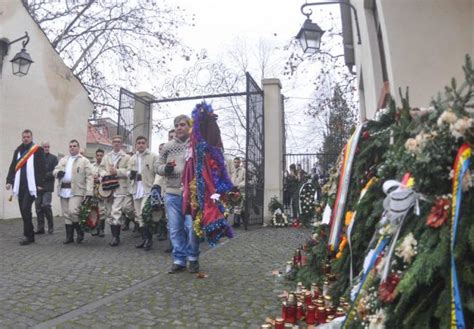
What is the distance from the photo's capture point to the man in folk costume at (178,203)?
568 cm

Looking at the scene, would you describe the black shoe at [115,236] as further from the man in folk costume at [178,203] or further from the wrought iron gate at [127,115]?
the wrought iron gate at [127,115]

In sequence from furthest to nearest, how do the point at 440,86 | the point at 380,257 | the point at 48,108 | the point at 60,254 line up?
1. the point at 48,108
2. the point at 60,254
3. the point at 440,86
4. the point at 380,257

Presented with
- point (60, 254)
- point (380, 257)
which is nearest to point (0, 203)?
point (60, 254)

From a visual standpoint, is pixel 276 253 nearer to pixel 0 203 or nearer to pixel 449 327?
pixel 449 327

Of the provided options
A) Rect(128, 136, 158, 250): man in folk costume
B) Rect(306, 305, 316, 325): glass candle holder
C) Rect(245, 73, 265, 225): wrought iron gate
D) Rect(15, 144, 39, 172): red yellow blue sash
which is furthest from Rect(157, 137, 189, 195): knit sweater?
Rect(245, 73, 265, 225): wrought iron gate

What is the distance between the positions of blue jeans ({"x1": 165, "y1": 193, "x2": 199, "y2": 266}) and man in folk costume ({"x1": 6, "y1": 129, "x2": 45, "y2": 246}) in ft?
10.3

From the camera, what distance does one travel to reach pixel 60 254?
→ 6.93 m

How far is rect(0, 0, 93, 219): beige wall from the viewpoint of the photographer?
39.7 feet

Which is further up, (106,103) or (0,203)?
(106,103)

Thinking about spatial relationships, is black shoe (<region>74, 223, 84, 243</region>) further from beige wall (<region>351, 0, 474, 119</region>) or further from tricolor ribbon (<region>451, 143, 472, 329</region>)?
tricolor ribbon (<region>451, 143, 472, 329</region>)

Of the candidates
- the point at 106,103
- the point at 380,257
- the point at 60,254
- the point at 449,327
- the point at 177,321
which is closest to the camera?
the point at 449,327

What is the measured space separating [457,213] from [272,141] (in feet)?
34.1

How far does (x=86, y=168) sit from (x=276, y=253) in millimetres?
3880

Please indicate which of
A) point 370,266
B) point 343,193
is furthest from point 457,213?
point 343,193
